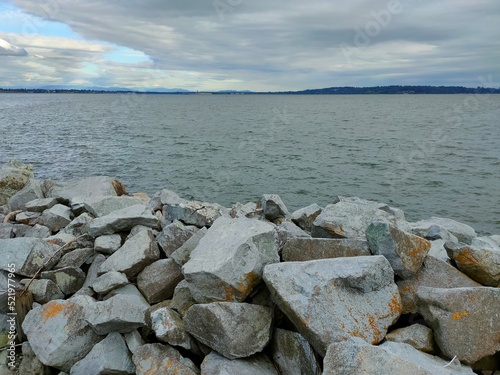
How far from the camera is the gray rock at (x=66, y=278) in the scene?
287 inches

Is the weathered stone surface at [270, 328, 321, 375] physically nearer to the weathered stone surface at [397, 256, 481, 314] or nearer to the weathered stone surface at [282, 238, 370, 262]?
the weathered stone surface at [282, 238, 370, 262]

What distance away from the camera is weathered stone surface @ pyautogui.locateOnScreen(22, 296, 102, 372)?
6031mm

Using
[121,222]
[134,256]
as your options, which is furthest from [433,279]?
[121,222]

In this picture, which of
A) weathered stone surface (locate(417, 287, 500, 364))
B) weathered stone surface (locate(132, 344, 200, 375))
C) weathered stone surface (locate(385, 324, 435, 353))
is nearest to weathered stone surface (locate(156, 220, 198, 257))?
weathered stone surface (locate(132, 344, 200, 375))

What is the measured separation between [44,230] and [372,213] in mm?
7173

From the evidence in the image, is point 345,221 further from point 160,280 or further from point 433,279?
point 160,280

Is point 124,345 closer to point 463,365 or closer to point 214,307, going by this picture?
point 214,307

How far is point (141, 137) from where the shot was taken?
4553 cm

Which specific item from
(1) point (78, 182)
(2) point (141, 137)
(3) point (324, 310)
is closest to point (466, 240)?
(3) point (324, 310)

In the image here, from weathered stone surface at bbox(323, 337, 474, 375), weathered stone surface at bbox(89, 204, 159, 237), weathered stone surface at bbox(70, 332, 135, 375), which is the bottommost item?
weathered stone surface at bbox(70, 332, 135, 375)

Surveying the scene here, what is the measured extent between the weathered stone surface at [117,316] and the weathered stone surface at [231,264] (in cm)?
83

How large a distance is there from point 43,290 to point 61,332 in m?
1.12

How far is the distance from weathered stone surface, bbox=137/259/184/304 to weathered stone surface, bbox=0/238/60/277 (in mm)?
1936

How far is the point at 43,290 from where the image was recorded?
6.98 meters
